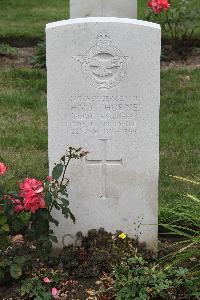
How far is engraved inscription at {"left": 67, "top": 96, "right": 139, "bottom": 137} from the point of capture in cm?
434

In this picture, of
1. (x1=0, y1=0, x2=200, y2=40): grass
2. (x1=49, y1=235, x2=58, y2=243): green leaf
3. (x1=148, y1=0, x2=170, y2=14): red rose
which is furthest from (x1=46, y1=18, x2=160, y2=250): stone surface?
(x1=0, y1=0, x2=200, y2=40): grass

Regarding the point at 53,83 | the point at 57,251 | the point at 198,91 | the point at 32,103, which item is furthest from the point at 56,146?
the point at 198,91

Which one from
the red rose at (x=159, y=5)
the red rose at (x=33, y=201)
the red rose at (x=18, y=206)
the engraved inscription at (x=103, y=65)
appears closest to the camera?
the red rose at (x=33, y=201)

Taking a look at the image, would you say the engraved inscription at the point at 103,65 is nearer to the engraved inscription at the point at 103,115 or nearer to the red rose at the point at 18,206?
the engraved inscription at the point at 103,115

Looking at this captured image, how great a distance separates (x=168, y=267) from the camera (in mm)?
4211

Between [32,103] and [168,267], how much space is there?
13.2 ft

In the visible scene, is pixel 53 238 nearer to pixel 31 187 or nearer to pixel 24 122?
pixel 31 187

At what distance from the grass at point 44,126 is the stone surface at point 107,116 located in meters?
1.14

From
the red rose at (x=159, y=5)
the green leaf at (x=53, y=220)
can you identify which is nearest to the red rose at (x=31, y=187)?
the green leaf at (x=53, y=220)

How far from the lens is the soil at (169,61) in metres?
9.27

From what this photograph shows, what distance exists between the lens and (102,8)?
8.40m

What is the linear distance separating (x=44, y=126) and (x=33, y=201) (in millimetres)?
3254

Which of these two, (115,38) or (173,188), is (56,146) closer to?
(115,38)

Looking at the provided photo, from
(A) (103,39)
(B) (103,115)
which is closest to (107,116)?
(B) (103,115)
